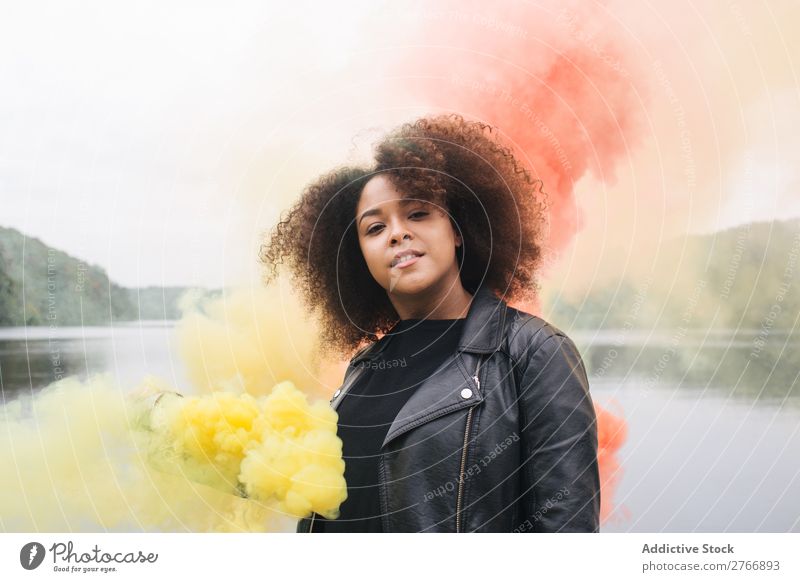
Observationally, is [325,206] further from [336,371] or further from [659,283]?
[659,283]

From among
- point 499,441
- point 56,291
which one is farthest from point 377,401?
point 56,291

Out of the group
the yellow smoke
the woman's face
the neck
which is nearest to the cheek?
the woman's face

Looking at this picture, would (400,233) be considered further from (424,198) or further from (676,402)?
(676,402)

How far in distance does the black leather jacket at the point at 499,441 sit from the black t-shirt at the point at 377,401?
4 centimetres

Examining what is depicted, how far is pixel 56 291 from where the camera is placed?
2.18m

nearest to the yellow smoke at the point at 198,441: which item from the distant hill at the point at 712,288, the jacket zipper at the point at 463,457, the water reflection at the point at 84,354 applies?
the water reflection at the point at 84,354

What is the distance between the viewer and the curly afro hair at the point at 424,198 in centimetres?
198

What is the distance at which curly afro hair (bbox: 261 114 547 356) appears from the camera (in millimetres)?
1984

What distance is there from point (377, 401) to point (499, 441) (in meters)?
0.32

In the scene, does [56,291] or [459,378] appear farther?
[56,291]

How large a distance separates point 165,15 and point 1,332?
3.20 ft

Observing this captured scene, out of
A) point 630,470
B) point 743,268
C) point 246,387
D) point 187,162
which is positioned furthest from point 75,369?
point 743,268

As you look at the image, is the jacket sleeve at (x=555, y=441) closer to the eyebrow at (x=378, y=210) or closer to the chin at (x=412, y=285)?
the chin at (x=412, y=285)

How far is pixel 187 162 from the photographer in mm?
2178
